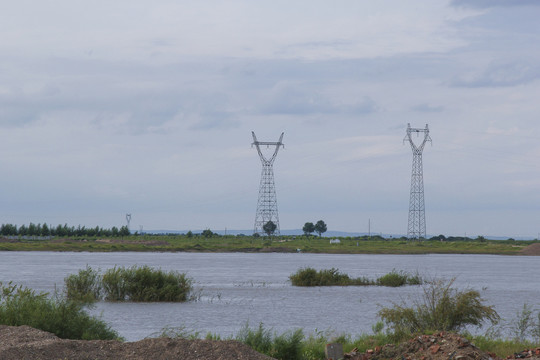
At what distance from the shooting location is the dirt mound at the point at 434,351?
1562 centimetres

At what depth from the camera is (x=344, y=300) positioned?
4481cm

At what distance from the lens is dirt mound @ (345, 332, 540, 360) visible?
51.3 ft

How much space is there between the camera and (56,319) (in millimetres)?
19750

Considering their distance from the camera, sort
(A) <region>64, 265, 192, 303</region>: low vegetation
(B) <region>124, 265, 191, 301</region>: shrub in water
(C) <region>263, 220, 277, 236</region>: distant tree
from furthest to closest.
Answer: (C) <region>263, 220, 277, 236</region>: distant tree
(B) <region>124, 265, 191, 301</region>: shrub in water
(A) <region>64, 265, 192, 303</region>: low vegetation

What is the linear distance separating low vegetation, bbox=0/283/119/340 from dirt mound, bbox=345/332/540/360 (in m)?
7.09

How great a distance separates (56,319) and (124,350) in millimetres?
4479

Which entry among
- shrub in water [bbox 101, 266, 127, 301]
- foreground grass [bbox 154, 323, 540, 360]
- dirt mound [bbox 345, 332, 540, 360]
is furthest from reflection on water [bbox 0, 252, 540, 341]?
dirt mound [bbox 345, 332, 540, 360]

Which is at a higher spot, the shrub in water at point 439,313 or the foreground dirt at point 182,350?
the shrub in water at point 439,313

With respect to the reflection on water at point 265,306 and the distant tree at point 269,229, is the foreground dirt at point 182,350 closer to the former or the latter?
the reflection on water at point 265,306

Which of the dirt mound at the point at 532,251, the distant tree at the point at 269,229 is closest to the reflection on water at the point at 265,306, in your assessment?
the distant tree at the point at 269,229

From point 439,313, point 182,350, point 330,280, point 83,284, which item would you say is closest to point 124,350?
point 182,350

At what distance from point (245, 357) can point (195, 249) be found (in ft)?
403

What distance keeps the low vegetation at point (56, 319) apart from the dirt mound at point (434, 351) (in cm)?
709

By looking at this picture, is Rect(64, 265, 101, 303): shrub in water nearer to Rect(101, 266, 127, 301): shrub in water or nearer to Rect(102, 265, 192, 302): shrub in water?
Rect(101, 266, 127, 301): shrub in water
